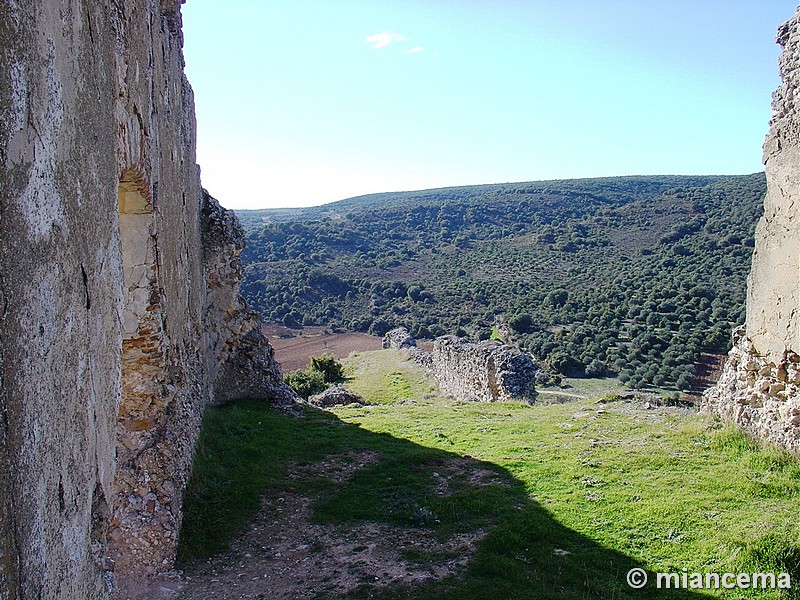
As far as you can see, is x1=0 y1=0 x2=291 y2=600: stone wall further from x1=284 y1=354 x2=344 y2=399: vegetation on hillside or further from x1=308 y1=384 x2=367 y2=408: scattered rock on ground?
x1=284 y1=354 x2=344 y2=399: vegetation on hillside

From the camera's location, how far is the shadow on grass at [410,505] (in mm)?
5172

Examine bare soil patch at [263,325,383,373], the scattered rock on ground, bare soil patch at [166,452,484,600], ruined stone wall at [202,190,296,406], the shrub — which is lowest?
bare soil patch at [263,325,383,373]

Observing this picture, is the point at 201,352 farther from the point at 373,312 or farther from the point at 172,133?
the point at 373,312

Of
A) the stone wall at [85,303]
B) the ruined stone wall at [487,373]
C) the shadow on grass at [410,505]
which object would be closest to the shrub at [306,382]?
the ruined stone wall at [487,373]

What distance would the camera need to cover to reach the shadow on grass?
5172 mm

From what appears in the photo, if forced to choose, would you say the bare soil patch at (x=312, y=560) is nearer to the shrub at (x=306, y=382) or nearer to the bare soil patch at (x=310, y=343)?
the shrub at (x=306, y=382)

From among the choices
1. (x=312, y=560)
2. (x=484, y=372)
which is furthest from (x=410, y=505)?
(x=484, y=372)

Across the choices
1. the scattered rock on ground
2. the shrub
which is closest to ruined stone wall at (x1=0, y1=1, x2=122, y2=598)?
the scattered rock on ground

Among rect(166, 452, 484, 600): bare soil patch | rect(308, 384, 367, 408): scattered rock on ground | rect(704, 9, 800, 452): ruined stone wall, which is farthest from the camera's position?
rect(308, 384, 367, 408): scattered rock on ground

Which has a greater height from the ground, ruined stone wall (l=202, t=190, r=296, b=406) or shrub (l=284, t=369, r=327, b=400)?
ruined stone wall (l=202, t=190, r=296, b=406)

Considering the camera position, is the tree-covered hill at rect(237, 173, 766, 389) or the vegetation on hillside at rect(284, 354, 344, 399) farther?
the tree-covered hill at rect(237, 173, 766, 389)

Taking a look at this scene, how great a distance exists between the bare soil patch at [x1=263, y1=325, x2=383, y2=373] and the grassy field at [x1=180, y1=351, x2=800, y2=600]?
18.7m

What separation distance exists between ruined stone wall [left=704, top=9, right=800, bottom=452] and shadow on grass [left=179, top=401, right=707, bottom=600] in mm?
3007

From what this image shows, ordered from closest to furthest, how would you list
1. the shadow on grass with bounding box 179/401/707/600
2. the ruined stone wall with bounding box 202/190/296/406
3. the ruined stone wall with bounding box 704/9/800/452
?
the shadow on grass with bounding box 179/401/707/600, the ruined stone wall with bounding box 704/9/800/452, the ruined stone wall with bounding box 202/190/296/406
